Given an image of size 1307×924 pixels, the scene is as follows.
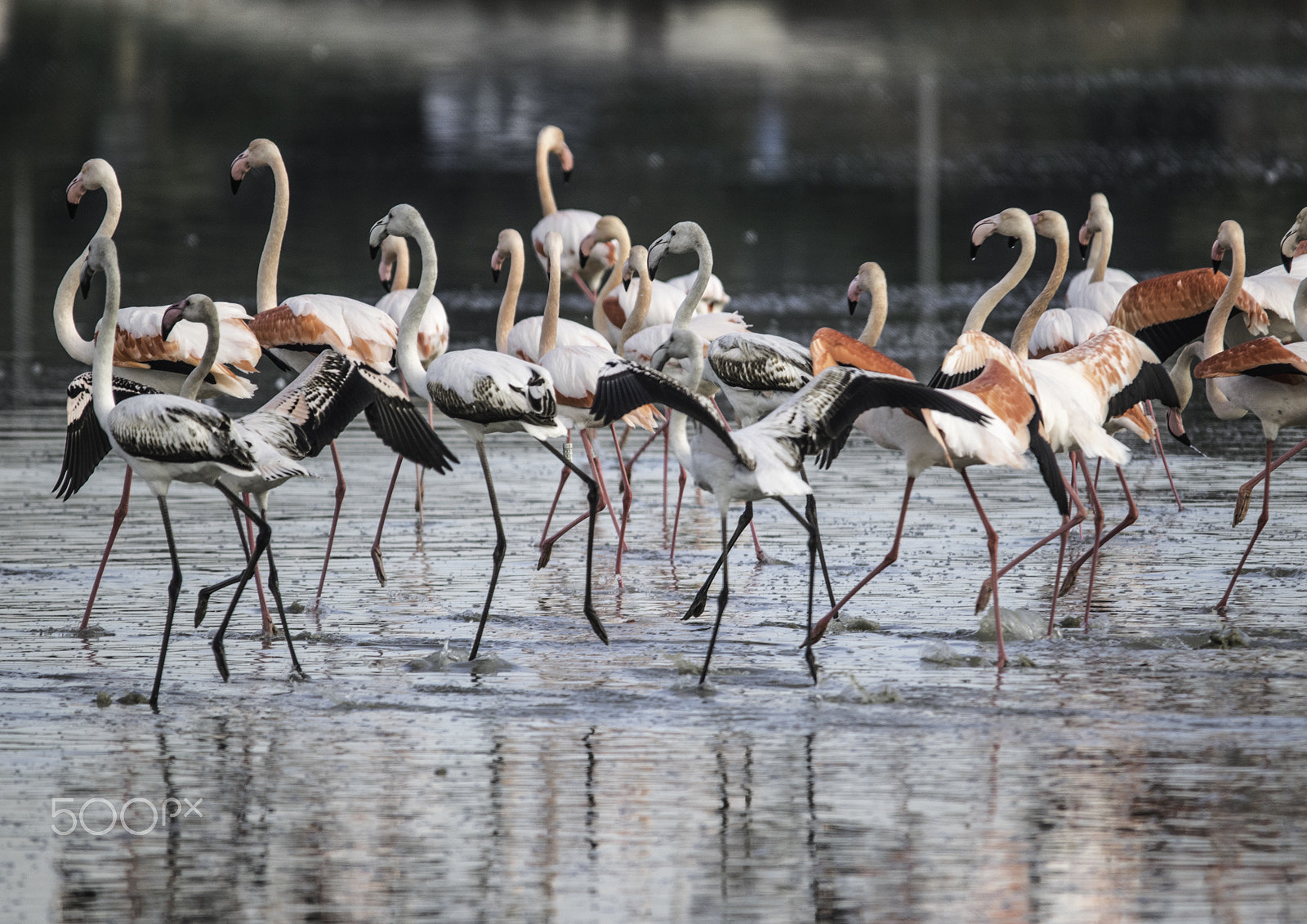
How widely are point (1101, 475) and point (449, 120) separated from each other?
19159 mm

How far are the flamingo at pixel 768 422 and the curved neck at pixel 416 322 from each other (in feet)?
3.85

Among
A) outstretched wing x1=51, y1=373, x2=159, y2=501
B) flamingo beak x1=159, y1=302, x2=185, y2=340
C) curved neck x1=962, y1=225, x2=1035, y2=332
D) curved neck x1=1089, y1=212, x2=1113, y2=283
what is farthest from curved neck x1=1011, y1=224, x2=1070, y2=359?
outstretched wing x1=51, y1=373, x2=159, y2=501

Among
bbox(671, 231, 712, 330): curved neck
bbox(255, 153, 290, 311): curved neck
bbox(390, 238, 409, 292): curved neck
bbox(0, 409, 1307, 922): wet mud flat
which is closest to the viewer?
bbox(0, 409, 1307, 922): wet mud flat

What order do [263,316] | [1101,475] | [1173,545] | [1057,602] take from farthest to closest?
[1101,475] < [263,316] < [1173,545] < [1057,602]

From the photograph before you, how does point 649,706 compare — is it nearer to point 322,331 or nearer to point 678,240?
point 678,240

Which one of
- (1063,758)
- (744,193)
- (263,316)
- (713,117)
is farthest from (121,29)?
(1063,758)

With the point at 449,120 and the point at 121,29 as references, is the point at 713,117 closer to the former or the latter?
the point at 449,120

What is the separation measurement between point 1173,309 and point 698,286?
253cm

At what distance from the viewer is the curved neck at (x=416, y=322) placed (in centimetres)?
775

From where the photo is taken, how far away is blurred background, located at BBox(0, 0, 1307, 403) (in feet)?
60.2

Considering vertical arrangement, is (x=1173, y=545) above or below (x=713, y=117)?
below

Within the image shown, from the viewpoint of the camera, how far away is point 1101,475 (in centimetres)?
1064

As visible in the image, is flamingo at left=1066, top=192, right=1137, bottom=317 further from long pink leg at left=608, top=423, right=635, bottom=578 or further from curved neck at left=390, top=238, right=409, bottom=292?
curved neck at left=390, top=238, right=409, bottom=292

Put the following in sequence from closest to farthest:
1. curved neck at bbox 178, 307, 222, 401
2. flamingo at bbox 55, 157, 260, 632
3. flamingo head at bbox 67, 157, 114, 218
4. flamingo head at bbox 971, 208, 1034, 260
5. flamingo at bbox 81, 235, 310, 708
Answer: flamingo at bbox 81, 235, 310, 708
curved neck at bbox 178, 307, 222, 401
flamingo head at bbox 971, 208, 1034, 260
flamingo at bbox 55, 157, 260, 632
flamingo head at bbox 67, 157, 114, 218
